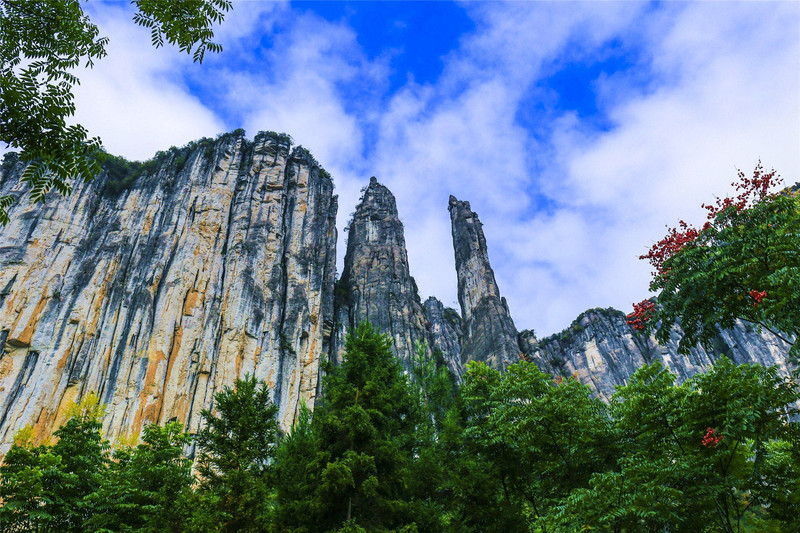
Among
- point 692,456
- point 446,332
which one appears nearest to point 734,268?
point 692,456

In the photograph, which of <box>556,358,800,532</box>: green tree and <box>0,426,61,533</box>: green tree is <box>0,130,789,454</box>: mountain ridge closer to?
<box>556,358,800,532</box>: green tree

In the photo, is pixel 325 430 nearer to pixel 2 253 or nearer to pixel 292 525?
pixel 292 525

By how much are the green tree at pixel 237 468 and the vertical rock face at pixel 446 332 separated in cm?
3887

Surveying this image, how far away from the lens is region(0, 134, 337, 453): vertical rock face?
31156 mm

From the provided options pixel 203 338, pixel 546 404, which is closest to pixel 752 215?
pixel 546 404

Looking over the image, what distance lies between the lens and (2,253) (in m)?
34.7

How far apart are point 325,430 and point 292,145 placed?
4530cm

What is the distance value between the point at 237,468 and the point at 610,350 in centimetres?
5568

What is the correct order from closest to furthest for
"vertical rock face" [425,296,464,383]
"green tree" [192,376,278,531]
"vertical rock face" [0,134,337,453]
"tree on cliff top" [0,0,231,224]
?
"tree on cliff top" [0,0,231,224] < "green tree" [192,376,278,531] < "vertical rock face" [0,134,337,453] < "vertical rock face" [425,296,464,383]

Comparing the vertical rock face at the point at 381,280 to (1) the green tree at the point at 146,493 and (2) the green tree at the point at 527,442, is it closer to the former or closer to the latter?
(2) the green tree at the point at 527,442

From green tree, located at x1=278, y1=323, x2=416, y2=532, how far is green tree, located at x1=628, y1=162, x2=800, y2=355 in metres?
6.70

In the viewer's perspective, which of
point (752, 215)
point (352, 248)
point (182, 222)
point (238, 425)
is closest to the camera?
point (752, 215)

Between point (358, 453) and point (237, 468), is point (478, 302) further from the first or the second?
point (237, 468)

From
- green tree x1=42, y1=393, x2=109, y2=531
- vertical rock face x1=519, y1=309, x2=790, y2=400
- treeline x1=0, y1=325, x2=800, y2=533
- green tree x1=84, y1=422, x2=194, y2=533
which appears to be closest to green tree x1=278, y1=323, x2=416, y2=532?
treeline x1=0, y1=325, x2=800, y2=533
